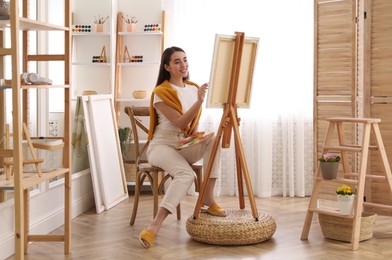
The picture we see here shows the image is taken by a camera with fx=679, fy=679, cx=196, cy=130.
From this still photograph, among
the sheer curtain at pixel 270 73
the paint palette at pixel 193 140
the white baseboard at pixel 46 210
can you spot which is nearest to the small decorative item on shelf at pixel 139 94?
the sheer curtain at pixel 270 73

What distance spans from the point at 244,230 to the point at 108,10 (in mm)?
2922

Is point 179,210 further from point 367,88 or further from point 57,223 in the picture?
point 367,88

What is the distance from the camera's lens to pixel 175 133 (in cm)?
481

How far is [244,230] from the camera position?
4.41 metres

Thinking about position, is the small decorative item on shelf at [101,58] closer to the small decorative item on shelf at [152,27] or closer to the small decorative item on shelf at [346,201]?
the small decorative item on shelf at [152,27]

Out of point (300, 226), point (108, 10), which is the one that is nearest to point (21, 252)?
point (300, 226)

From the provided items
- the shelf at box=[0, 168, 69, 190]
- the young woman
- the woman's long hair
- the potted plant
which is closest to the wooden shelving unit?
the shelf at box=[0, 168, 69, 190]

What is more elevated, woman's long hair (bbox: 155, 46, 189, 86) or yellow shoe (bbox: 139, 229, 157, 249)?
woman's long hair (bbox: 155, 46, 189, 86)

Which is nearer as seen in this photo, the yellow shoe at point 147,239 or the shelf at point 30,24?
the shelf at point 30,24

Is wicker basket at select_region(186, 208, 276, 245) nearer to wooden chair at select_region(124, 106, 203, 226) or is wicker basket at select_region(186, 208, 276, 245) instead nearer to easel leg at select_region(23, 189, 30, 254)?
wooden chair at select_region(124, 106, 203, 226)

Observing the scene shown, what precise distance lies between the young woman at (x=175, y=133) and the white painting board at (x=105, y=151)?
920 millimetres

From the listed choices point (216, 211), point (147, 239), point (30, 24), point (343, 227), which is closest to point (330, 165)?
point (343, 227)

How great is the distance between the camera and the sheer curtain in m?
6.33

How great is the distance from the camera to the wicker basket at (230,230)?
4.40 m
